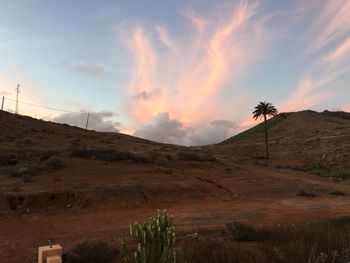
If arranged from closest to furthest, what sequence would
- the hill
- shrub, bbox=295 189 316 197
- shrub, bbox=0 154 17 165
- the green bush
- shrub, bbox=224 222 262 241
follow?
1. the green bush
2. shrub, bbox=224 222 262 241
3. shrub, bbox=295 189 316 197
4. shrub, bbox=0 154 17 165
5. the hill

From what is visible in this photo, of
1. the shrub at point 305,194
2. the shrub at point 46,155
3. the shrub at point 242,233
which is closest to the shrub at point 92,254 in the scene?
the shrub at point 242,233

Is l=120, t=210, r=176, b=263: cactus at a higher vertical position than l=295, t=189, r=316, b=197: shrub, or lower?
lower

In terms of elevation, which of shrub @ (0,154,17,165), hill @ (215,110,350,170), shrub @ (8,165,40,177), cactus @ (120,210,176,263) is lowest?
cactus @ (120,210,176,263)

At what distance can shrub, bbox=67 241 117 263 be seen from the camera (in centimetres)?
1006

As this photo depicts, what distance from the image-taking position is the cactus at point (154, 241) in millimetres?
6840

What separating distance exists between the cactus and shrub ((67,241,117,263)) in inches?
140

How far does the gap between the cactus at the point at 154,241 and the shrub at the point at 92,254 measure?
11.7 feet

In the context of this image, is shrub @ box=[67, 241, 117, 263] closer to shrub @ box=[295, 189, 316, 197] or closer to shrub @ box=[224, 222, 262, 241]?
shrub @ box=[224, 222, 262, 241]

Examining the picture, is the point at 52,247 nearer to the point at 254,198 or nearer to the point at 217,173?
the point at 254,198

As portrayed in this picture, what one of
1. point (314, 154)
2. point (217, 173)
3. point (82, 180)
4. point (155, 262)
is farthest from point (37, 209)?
point (314, 154)

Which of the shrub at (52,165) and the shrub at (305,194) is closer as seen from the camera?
the shrub at (305,194)

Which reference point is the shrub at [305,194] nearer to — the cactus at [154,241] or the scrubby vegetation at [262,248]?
the scrubby vegetation at [262,248]

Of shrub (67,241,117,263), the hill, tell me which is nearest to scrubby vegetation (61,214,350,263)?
shrub (67,241,117,263)

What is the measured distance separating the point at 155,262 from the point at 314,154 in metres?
62.0
